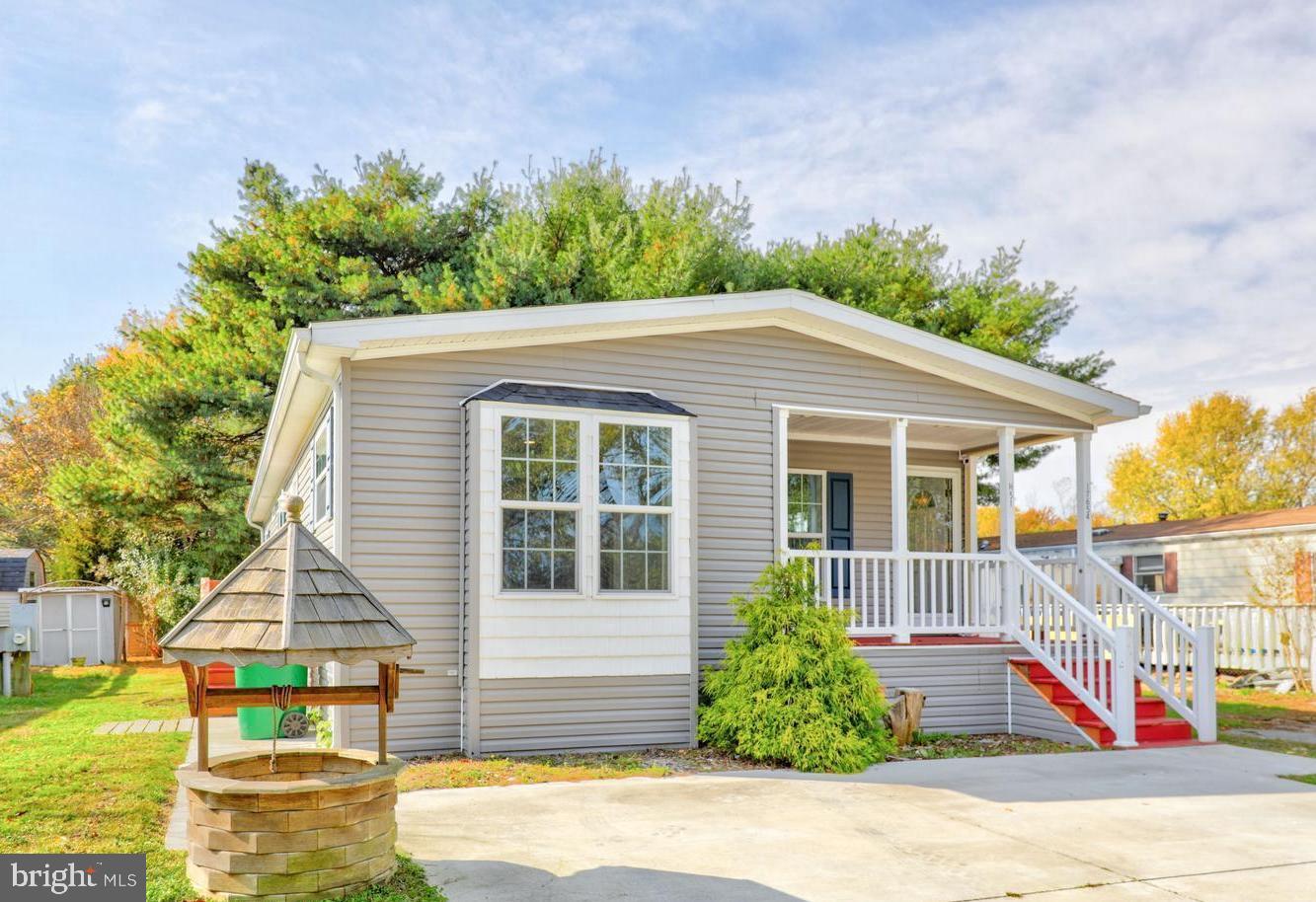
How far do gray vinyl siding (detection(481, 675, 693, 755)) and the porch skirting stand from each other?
6.11 ft

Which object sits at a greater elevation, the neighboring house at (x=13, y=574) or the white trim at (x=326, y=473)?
the white trim at (x=326, y=473)

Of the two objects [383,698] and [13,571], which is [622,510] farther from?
[13,571]

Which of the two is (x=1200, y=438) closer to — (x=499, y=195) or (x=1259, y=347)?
(x=1259, y=347)

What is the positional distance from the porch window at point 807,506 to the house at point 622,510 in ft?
6.22

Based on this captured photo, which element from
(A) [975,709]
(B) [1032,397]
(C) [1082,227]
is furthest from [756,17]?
(C) [1082,227]

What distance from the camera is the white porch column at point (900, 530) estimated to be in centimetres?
927

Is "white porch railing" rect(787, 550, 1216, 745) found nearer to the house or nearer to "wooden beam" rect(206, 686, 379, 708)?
the house

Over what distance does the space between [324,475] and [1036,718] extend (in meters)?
6.75

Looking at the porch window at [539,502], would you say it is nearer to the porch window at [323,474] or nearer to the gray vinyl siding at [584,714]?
the gray vinyl siding at [584,714]

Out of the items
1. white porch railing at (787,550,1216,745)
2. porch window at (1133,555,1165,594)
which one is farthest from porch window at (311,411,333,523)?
porch window at (1133,555,1165,594)

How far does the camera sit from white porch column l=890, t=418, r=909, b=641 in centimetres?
927

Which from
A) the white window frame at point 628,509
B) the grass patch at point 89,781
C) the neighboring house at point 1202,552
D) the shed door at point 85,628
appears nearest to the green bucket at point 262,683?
the grass patch at point 89,781

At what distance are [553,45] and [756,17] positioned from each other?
2.72 m

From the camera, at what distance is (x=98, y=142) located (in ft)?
58.3
